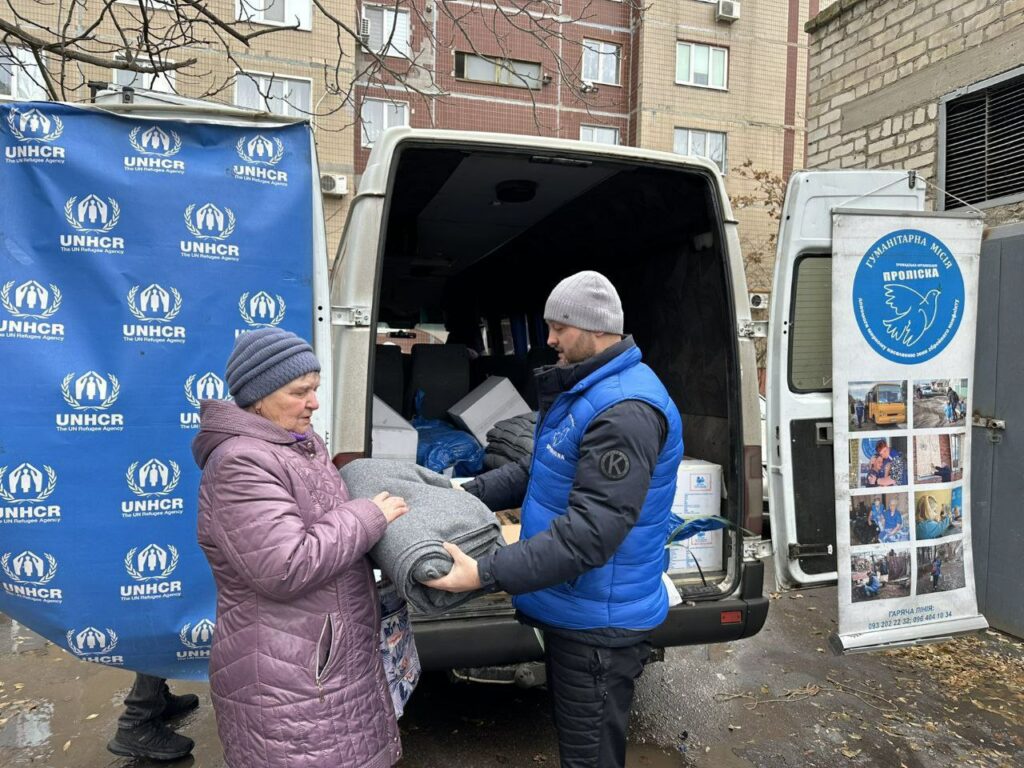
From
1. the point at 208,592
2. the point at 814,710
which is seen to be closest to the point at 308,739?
the point at 208,592

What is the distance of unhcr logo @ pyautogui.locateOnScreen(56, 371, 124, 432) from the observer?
7.61 ft

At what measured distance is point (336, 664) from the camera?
1.73 meters

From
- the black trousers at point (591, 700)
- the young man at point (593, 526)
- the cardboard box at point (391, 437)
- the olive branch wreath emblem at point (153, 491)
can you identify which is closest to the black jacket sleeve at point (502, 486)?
the young man at point (593, 526)

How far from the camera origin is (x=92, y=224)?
2334mm

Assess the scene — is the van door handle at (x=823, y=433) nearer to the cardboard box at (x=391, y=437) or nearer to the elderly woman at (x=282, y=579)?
the cardboard box at (x=391, y=437)

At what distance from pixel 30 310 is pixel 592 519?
6.28ft

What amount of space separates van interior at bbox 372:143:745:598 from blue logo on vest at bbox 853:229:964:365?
654mm

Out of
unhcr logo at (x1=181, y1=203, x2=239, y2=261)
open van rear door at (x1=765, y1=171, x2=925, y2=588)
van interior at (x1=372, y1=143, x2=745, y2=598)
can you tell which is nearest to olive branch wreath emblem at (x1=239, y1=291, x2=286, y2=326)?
unhcr logo at (x1=181, y1=203, x2=239, y2=261)

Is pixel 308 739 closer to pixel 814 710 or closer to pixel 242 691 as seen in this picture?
pixel 242 691

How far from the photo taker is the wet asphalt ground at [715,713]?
3.09 metres

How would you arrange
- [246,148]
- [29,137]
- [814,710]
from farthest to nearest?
[814,710]
[246,148]
[29,137]

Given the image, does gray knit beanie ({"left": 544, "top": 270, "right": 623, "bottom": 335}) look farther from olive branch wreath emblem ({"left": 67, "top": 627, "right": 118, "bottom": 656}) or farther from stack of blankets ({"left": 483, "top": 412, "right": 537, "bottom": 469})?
olive branch wreath emblem ({"left": 67, "top": 627, "right": 118, "bottom": 656})

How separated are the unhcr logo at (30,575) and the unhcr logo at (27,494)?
122 mm

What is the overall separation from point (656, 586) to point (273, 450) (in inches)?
46.2
